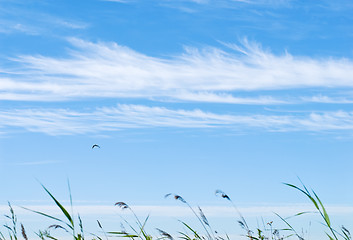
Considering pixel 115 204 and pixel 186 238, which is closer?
pixel 115 204

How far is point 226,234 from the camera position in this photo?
518cm

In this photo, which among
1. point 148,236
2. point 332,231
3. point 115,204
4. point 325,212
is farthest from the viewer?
point 148,236

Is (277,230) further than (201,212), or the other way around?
(277,230)

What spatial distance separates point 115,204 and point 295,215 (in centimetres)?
166

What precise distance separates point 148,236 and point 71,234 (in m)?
0.91

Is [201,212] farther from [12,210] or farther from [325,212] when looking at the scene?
[12,210]

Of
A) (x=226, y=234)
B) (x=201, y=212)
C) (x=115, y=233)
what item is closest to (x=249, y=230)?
(x=226, y=234)

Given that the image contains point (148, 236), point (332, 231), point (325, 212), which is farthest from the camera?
point (148, 236)

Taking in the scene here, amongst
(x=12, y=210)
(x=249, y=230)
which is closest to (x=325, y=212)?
(x=249, y=230)

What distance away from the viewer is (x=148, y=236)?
4887 millimetres

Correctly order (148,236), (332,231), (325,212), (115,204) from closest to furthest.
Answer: (325,212) < (332,231) < (115,204) < (148,236)

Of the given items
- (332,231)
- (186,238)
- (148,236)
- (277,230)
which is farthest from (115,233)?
(332,231)

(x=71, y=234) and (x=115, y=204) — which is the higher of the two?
(x=115, y=204)

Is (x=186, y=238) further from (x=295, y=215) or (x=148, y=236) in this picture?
(x=295, y=215)
